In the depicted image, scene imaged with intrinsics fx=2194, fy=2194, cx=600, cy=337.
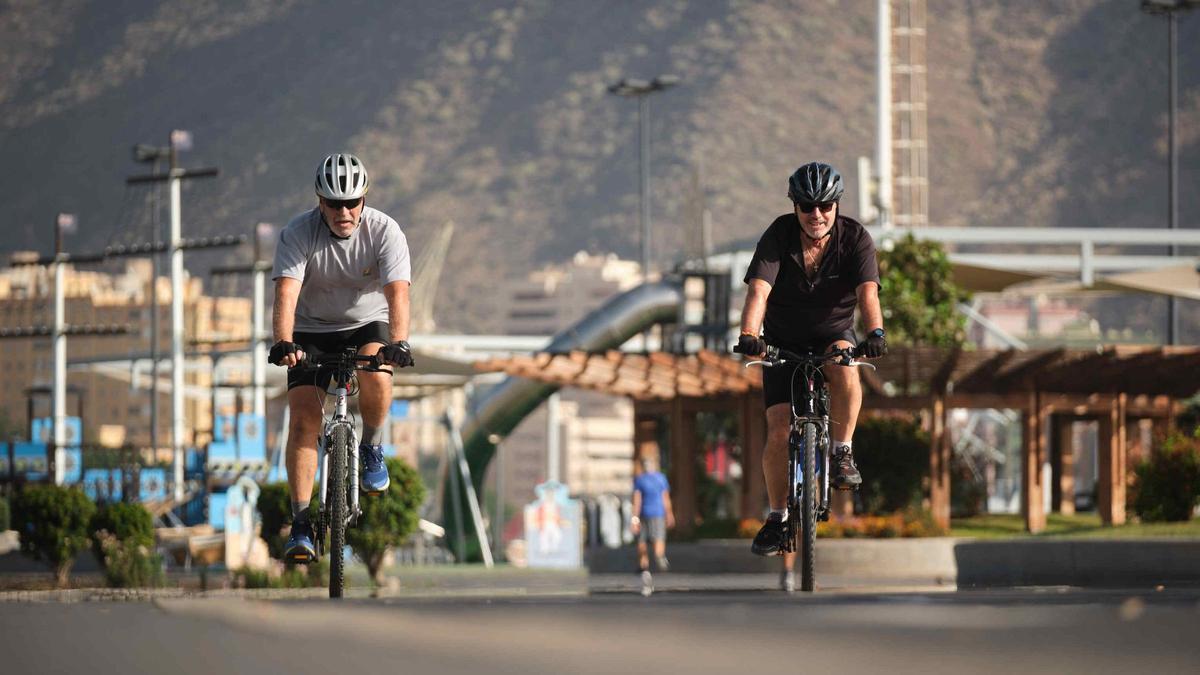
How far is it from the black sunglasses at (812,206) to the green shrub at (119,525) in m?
17.3

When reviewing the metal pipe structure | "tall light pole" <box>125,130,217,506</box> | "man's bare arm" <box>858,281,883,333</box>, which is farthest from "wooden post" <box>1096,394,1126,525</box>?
"man's bare arm" <box>858,281,883,333</box>

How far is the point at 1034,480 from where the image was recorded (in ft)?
112

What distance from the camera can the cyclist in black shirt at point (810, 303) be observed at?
1041cm

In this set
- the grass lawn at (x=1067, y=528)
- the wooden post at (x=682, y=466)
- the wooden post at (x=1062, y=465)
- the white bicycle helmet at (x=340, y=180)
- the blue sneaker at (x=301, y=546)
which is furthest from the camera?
the wooden post at (x=1062, y=465)

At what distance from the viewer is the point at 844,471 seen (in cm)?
1092

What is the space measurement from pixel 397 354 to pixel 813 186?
211 centimetres

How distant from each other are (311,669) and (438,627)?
1332 millimetres

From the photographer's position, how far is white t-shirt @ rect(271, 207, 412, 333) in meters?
9.99

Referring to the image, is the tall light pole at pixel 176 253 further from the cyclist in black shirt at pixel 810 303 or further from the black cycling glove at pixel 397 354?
the black cycling glove at pixel 397 354

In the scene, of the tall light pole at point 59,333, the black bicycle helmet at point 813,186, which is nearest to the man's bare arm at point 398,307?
the black bicycle helmet at point 813,186

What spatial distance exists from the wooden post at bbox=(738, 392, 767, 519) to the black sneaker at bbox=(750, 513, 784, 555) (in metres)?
21.6

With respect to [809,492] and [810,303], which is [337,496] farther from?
[810,303]

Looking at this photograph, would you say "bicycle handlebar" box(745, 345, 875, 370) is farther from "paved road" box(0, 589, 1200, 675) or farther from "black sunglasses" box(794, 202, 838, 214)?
"paved road" box(0, 589, 1200, 675)

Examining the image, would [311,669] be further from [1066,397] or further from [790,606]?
[1066,397]
